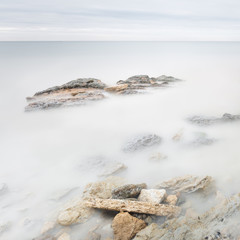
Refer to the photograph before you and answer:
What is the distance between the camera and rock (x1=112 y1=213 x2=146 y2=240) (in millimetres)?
5172

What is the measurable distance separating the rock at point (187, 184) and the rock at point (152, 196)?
70cm

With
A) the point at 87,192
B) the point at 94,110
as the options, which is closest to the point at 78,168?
the point at 87,192

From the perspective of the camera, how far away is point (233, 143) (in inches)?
384

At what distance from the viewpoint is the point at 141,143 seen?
33.2 ft

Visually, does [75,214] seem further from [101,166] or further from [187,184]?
[187,184]

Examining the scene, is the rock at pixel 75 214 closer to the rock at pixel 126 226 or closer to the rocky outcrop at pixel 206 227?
the rock at pixel 126 226

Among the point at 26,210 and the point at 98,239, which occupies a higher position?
the point at 98,239

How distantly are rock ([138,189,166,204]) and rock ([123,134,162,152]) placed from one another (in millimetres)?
3567

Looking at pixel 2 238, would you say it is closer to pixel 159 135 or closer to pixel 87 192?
pixel 87 192

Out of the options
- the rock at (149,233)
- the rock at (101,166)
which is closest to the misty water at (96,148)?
the rock at (101,166)

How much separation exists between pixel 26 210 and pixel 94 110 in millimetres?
8891

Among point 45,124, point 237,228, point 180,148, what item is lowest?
point 45,124

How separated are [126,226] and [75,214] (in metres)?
1.46

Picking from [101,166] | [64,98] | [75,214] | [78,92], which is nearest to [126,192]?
[75,214]
